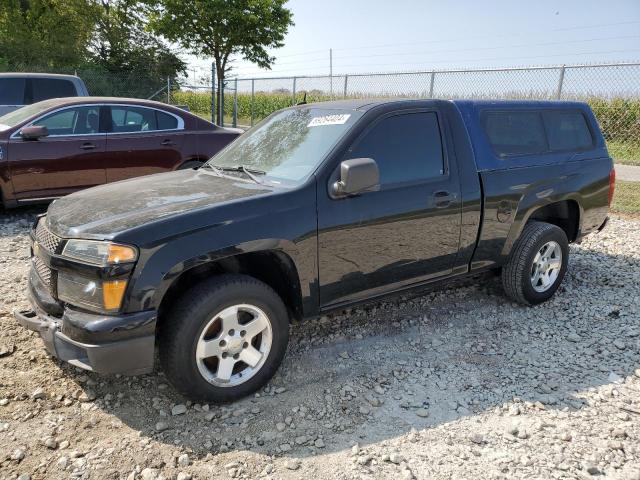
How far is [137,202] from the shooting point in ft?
10.4

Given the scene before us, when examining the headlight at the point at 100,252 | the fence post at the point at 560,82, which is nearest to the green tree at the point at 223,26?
the fence post at the point at 560,82

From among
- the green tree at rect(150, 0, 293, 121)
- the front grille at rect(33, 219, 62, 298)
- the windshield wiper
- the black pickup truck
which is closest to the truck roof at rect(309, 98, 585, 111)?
the black pickup truck

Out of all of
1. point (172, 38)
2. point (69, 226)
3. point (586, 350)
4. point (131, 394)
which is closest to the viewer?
point (69, 226)

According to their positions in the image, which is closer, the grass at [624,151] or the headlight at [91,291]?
the headlight at [91,291]

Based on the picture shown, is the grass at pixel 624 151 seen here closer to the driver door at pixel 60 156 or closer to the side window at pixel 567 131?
the side window at pixel 567 131

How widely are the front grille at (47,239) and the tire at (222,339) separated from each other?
76 centimetres

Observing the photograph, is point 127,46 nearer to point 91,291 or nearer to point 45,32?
point 45,32

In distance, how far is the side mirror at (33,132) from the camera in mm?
6227

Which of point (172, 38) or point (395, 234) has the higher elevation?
point (172, 38)

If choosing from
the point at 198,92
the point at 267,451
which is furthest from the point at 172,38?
the point at 267,451

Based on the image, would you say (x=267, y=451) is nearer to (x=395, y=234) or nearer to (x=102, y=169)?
(x=395, y=234)

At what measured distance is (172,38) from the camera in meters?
18.1

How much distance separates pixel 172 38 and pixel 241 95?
328 cm

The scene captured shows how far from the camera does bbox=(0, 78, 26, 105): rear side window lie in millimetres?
9562
